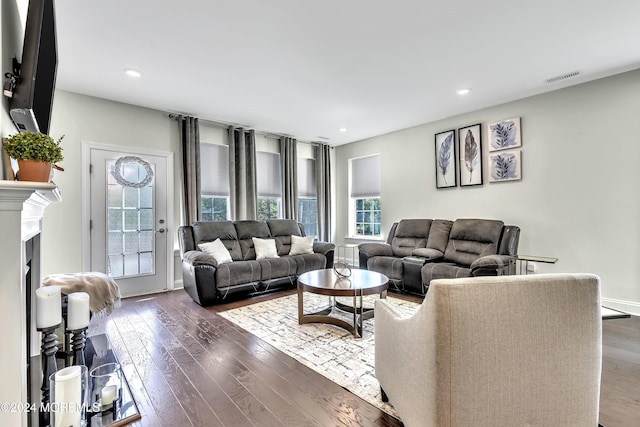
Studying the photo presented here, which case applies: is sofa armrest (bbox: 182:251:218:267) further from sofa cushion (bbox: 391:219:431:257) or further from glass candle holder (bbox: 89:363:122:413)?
sofa cushion (bbox: 391:219:431:257)

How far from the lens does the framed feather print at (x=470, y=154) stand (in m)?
4.43

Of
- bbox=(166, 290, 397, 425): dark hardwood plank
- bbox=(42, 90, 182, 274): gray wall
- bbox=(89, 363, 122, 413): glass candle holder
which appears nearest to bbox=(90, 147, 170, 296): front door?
bbox=(42, 90, 182, 274): gray wall

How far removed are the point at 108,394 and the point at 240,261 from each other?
2.37 meters

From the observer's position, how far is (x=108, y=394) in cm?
174

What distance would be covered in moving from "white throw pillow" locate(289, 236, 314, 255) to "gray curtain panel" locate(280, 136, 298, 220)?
0.99m

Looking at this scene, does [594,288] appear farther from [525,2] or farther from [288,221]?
[288,221]

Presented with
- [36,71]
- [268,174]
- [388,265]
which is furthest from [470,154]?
[36,71]

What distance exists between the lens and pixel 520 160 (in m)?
4.03

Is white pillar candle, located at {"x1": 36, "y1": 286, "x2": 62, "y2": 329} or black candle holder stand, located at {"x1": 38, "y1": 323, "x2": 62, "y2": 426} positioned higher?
white pillar candle, located at {"x1": 36, "y1": 286, "x2": 62, "y2": 329}

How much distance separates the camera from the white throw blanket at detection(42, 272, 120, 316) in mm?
2350

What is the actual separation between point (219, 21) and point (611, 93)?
164 inches

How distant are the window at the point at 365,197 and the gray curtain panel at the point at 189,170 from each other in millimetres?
3259

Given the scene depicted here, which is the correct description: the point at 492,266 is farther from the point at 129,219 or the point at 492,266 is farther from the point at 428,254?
the point at 129,219

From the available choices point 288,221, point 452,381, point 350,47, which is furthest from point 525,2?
point 288,221
